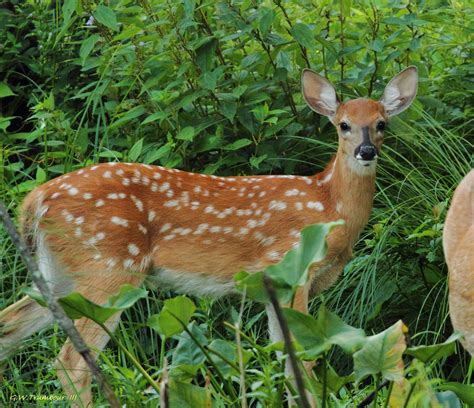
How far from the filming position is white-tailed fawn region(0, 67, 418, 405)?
202 inches

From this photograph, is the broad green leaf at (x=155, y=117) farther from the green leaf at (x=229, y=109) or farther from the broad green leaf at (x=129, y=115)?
the green leaf at (x=229, y=109)

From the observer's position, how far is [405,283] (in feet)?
18.9

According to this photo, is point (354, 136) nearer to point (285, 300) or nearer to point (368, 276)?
point (368, 276)

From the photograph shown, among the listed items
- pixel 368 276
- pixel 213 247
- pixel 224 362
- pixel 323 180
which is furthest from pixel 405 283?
pixel 224 362

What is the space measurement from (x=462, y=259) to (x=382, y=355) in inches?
18.7

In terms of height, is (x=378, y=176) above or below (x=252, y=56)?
below

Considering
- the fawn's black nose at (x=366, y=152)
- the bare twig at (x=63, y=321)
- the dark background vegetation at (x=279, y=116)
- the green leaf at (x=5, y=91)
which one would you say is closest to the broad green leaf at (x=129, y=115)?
the dark background vegetation at (x=279, y=116)

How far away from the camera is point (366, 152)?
5.39 meters

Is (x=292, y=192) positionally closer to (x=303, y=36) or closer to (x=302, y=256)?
(x=303, y=36)

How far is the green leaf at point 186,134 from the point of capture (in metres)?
5.78

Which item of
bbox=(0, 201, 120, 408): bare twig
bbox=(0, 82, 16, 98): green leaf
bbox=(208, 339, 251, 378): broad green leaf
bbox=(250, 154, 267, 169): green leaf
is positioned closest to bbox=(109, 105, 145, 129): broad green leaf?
bbox=(250, 154, 267, 169): green leaf

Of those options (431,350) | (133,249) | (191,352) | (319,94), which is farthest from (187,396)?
(319,94)

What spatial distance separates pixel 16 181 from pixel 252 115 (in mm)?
1285

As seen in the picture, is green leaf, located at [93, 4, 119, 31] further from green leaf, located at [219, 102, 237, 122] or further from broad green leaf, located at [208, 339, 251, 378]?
broad green leaf, located at [208, 339, 251, 378]
